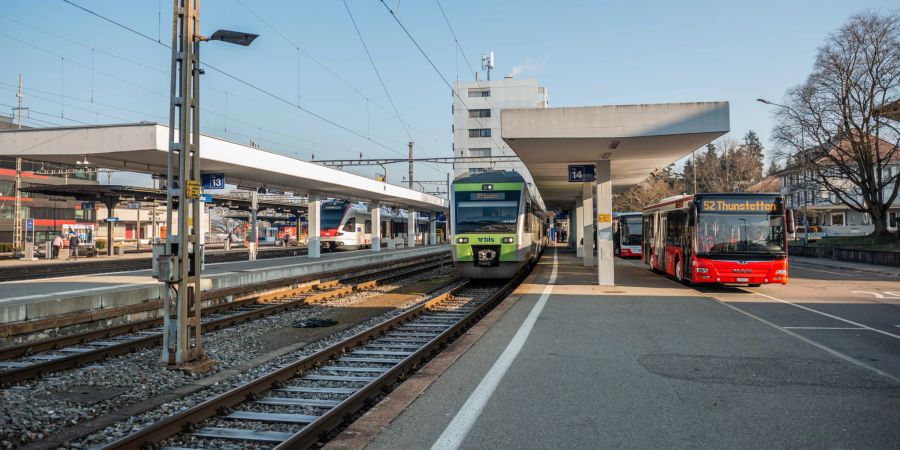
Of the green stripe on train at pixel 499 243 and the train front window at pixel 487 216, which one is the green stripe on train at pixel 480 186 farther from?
the green stripe on train at pixel 499 243

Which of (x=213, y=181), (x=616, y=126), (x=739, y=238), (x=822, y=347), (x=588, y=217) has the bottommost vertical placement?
(x=822, y=347)

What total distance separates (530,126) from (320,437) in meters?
12.0

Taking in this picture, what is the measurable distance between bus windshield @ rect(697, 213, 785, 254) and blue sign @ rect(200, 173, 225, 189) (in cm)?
1463

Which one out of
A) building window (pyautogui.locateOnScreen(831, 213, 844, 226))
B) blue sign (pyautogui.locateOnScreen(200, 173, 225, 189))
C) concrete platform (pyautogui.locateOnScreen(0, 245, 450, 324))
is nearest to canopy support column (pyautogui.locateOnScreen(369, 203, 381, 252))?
concrete platform (pyautogui.locateOnScreen(0, 245, 450, 324))

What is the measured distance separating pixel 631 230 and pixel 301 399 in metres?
32.8

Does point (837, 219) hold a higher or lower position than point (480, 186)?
higher

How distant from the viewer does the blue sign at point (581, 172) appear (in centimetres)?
2031

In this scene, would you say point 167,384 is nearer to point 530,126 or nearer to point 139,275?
point 530,126

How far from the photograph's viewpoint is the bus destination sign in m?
15.9

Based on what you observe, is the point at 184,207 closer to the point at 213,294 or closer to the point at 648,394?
the point at 648,394

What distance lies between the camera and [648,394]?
6012 millimetres

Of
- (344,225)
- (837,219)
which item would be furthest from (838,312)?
(837,219)

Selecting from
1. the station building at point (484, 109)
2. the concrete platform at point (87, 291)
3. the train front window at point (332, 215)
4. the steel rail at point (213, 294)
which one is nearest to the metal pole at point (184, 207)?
the steel rail at point (213, 294)

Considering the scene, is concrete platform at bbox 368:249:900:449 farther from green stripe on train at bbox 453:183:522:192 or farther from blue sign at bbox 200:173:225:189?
blue sign at bbox 200:173:225:189
